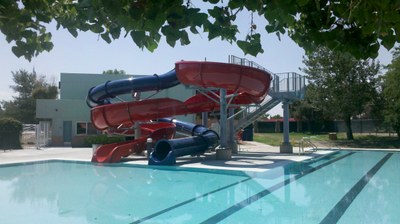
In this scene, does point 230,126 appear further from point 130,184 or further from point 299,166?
point 130,184

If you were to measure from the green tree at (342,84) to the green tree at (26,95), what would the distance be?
1441 inches

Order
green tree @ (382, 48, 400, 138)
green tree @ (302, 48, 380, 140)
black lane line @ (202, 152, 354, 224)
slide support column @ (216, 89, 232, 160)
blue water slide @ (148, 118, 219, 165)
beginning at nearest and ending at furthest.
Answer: black lane line @ (202, 152, 354, 224) → blue water slide @ (148, 118, 219, 165) → slide support column @ (216, 89, 232, 160) → green tree @ (382, 48, 400, 138) → green tree @ (302, 48, 380, 140)

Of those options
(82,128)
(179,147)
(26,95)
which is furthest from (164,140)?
(26,95)

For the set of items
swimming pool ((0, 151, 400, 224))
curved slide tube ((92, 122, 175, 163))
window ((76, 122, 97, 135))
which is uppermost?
window ((76, 122, 97, 135))

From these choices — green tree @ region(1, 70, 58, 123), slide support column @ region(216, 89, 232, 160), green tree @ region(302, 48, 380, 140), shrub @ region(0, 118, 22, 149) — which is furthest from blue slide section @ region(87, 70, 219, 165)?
green tree @ region(1, 70, 58, 123)

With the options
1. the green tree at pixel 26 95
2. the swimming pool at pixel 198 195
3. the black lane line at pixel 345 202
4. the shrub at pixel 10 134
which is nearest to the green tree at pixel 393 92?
the swimming pool at pixel 198 195

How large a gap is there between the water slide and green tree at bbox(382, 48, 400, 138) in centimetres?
1810

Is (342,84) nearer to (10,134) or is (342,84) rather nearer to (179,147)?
(179,147)

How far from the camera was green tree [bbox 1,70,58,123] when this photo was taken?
52594 millimetres

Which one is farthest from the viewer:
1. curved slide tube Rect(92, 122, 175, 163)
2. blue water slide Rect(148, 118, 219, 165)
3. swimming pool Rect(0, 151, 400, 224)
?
curved slide tube Rect(92, 122, 175, 163)

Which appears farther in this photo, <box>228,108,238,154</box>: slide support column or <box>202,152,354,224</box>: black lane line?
<box>228,108,238,154</box>: slide support column

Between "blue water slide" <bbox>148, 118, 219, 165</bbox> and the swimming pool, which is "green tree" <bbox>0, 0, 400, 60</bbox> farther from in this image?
"blue water slide" <bbox>148, 118, 219, 165</bbox>

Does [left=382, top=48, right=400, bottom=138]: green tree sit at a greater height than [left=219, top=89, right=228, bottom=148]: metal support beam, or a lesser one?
greater

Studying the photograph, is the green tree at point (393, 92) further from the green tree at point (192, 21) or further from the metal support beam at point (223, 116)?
the green tree at point (192, 21)
